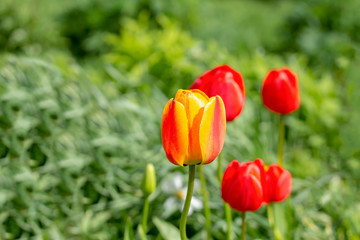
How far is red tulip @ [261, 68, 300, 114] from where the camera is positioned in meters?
1.50

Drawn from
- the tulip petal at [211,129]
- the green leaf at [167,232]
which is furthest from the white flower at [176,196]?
the tulip petal at [211,129]

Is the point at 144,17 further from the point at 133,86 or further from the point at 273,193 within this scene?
the point at 273,193

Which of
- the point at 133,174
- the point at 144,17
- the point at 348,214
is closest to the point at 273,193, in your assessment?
the point at 348,214

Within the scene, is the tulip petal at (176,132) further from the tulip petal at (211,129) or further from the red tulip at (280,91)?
the red tulip at (280,91)

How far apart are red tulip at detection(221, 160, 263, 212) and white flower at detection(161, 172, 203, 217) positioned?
2.55ft

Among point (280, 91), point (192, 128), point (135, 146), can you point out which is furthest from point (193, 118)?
point (135, 146)

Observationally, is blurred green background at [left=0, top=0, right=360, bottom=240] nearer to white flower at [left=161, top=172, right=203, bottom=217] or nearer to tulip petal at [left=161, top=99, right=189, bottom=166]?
white flower at [left=161, top=172, right=203, bottom=217]

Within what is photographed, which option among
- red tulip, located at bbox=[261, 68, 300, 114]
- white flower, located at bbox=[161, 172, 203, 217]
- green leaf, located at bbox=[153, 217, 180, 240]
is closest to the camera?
red tulip, located at bbox=[261, 68, 300, 114]

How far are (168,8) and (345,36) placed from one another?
1.77 m

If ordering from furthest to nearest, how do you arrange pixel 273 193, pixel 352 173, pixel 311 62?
pixel 311 62
pixel 352 173
pixel 273 193

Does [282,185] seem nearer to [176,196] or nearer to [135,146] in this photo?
[176,196]

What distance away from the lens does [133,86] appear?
2.82 m

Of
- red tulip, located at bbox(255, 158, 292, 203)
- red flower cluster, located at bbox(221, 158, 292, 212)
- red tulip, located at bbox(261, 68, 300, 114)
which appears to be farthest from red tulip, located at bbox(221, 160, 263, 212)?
red tulip, located at bbox(261, 68, 300, 114)

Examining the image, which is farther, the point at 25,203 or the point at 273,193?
the point at 25,203
